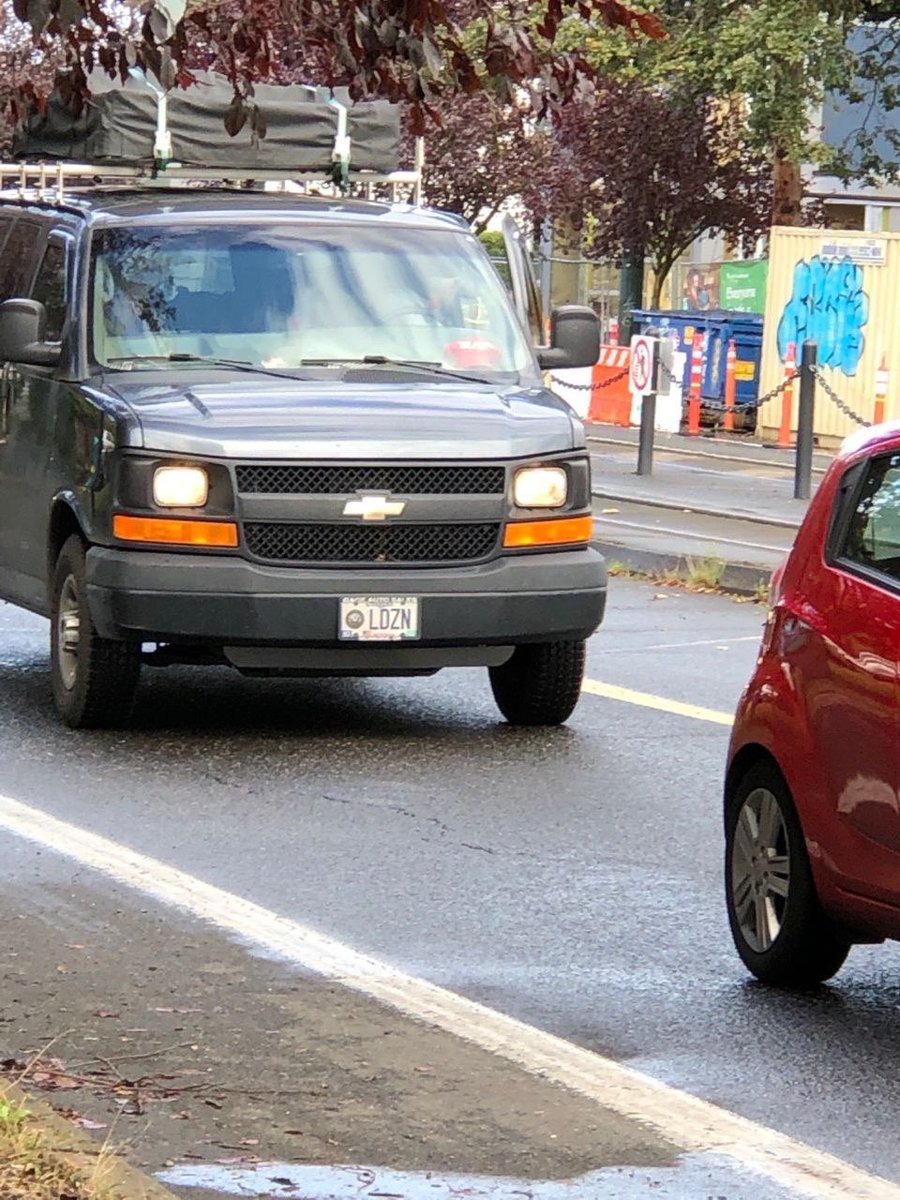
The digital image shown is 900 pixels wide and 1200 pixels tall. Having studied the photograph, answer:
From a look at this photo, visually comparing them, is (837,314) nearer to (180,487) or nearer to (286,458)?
(286,458)

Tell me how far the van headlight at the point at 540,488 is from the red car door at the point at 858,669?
3441 mm

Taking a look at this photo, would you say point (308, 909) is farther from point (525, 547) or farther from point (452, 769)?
point (525, 547)

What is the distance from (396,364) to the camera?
10.8 meters

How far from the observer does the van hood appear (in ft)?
32.2

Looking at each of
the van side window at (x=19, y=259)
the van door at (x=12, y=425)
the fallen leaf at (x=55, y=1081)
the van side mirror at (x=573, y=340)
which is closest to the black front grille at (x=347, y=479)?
the van side mirror at (x=573, y=340)

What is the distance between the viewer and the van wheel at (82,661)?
1012 centimetres

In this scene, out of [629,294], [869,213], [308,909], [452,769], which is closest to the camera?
[308,909]

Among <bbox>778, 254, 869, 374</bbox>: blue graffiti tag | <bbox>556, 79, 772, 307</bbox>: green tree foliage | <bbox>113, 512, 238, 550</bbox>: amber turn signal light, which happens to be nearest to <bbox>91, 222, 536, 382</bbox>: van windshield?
<bbox>113, 512, 238, 550</bbox>: amber turn signal light

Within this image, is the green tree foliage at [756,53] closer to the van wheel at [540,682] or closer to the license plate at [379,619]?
the van wheel at [540,682]

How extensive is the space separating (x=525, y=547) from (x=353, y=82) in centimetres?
292

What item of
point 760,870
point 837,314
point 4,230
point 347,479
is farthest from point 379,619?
point 837,314

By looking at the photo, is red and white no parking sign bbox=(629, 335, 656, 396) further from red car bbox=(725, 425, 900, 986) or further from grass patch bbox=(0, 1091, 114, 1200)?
grass patch bbox=(0, 1091, 114, 1200)

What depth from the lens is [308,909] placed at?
24.6 ft

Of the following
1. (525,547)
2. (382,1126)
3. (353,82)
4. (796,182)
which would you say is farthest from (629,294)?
(382,1126)
